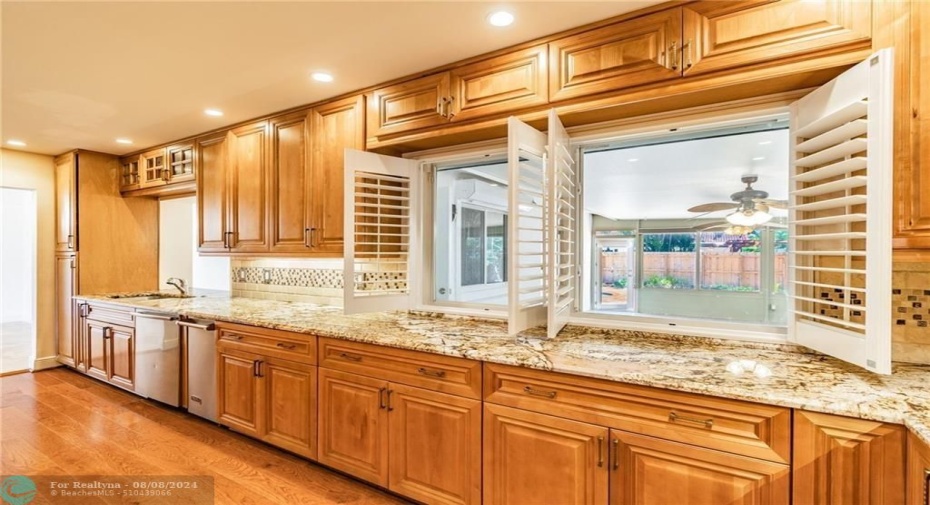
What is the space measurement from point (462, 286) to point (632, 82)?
170 cm

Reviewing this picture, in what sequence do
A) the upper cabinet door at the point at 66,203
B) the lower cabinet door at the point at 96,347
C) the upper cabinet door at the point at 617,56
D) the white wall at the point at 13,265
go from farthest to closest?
the white wall at the point at 13,265 → the upper cabinet door at the point at 66,203 → the lower cabinet door at the point at 96,347 → the upper cabinet door at the point at 617,56

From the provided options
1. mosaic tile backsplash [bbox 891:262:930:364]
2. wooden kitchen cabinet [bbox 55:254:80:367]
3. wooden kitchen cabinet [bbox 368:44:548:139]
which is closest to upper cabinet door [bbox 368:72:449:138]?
wooden kitchen cabinet [bbox 368:44:548:139]

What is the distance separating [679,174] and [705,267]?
54 cm

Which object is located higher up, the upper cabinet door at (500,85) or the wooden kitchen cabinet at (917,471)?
the upper cabinet door at (500,85)

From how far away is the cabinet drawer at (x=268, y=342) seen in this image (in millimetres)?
2389

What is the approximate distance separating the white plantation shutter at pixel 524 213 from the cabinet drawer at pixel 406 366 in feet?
0.98

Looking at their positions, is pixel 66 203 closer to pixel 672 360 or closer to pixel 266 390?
pixel 266 390

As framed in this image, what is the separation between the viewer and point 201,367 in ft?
9.77

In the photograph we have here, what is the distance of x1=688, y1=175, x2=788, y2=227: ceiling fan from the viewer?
79.1 inches

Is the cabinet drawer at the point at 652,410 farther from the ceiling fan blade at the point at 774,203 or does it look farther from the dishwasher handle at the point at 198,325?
the dishwasher handle at the point at 198,325

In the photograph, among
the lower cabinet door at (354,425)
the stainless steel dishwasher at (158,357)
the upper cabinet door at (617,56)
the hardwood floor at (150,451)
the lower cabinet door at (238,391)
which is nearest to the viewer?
the upper cabinet door at (617,56)

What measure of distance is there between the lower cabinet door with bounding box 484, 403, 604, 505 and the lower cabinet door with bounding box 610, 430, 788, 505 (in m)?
0.07

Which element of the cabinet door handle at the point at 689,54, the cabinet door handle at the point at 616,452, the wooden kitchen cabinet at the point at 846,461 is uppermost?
the cabinet door handle at the point at 689,54

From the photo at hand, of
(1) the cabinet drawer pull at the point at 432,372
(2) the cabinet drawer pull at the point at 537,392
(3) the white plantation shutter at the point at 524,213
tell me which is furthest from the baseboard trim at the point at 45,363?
(2) the cabinet drawer pull at the point at 537,392
